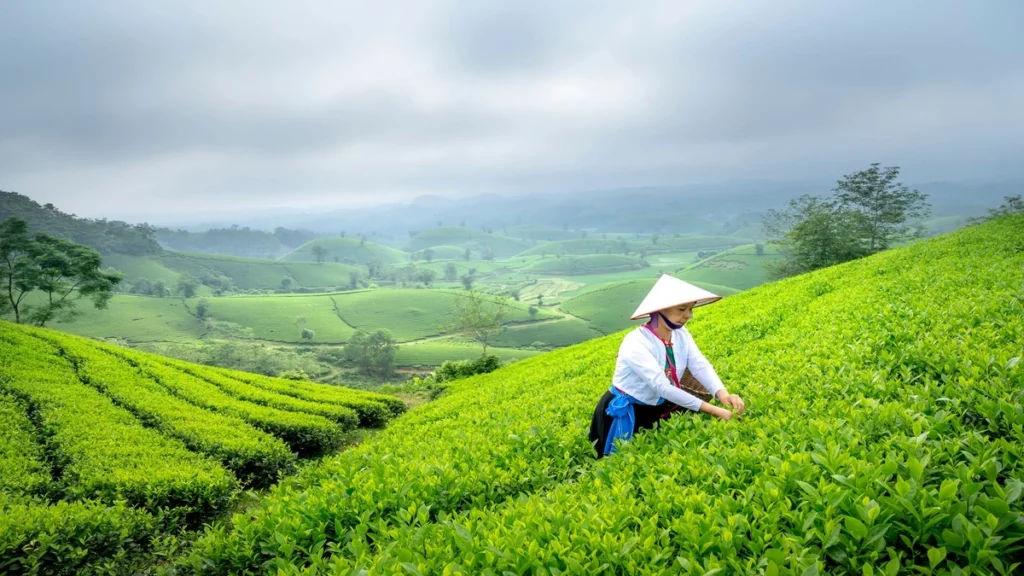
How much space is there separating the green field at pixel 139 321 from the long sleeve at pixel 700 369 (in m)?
111

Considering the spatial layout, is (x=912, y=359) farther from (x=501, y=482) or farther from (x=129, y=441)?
(x=129, y=441)

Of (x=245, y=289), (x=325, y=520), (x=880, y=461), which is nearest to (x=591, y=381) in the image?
(x=325, y=520)

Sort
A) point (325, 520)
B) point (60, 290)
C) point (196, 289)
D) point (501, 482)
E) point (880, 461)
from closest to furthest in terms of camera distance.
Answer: point (880, 461), point (325, 520), point (501, 482), point (60, 290), point (196, 289)

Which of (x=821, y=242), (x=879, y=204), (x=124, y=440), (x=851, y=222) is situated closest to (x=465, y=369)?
(x=124, y=440)

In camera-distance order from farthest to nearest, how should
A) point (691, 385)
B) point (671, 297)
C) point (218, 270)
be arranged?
point (218, 270), point (691, 385), point (671, 297)

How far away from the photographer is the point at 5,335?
51.5 ft

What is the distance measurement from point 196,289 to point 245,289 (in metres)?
25.7

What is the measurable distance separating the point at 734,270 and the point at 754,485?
17713 centimetres

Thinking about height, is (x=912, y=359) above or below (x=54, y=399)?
above

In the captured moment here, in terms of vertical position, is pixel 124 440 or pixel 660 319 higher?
pixel 660 319

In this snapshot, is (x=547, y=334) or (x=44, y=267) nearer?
(x=44, y=267)

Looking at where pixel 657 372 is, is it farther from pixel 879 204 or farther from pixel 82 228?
pixel 82 228

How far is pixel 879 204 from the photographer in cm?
5378

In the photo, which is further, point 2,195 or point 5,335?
point 2,195
